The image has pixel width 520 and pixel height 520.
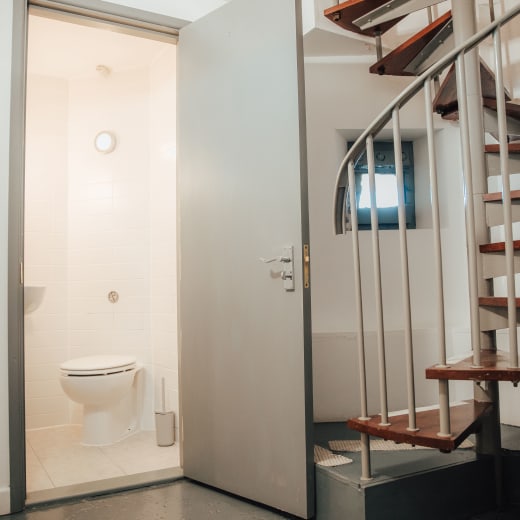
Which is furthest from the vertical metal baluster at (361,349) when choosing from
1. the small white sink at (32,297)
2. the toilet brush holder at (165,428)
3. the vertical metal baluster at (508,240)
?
the small white sink at (32,297)

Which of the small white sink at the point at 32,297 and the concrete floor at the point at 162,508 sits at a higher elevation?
the small white sink at the point at 32,297

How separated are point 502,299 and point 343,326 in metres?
1.18

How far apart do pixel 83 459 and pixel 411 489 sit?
1847 millimetres

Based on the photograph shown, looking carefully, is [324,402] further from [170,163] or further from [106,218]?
[106,218]

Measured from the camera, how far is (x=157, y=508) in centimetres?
209

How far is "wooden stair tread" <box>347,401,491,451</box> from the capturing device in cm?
159

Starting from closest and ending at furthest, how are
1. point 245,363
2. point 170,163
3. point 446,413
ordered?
1. point 446,413
2. point 245,363
3. point 170,163

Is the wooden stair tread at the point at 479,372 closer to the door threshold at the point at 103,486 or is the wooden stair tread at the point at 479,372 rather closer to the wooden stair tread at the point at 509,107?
the wooden stair tread at the point at 509,107

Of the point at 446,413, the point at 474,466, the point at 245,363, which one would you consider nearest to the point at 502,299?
the point at 446,413

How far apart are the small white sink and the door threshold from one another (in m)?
1.39

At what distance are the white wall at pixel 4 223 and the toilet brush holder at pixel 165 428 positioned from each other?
3.45 ft

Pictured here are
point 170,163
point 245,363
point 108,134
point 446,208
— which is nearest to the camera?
point 245,363

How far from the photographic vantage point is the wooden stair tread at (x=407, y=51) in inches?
87.5

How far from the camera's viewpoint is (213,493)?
7.38ft
